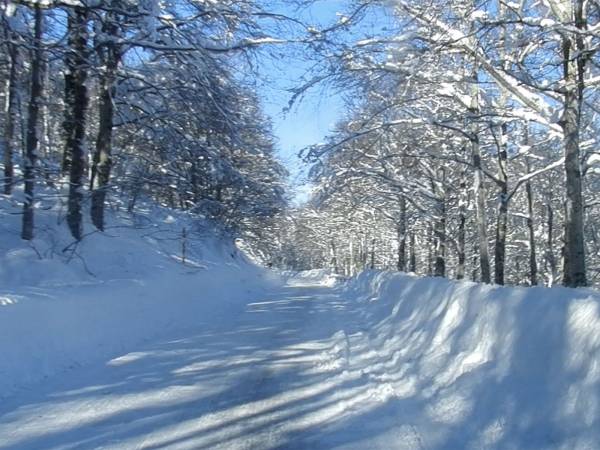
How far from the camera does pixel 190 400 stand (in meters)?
6.93

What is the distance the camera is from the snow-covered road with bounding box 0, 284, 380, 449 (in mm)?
5570

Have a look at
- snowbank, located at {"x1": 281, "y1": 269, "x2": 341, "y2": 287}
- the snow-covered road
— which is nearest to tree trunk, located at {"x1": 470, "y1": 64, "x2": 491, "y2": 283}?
the snow-covered road

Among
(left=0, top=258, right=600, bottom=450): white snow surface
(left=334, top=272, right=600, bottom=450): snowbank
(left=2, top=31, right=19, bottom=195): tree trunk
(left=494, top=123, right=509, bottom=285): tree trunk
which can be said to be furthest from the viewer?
(left=494, top=123, right=509, bottom=285): tree trunk

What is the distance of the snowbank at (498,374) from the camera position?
485cm

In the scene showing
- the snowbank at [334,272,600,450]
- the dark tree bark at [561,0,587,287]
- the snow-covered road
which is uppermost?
the dark tree bark at [561,0,587,287]

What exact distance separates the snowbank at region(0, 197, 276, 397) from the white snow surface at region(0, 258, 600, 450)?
38 centimetres

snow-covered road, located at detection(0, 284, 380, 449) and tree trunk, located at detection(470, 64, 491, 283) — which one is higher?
tree trunk, located at detection(470, 64, 491, 283)

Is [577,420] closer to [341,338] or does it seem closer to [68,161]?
[341,338]

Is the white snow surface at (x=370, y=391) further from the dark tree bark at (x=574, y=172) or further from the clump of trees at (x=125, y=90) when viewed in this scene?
the clump of trees at (x=125, y=90)

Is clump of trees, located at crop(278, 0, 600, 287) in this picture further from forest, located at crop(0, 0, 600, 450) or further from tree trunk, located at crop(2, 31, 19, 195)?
tree trunk, located at crop(2, 31, 19, 195)

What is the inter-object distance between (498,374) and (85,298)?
6.94 metres

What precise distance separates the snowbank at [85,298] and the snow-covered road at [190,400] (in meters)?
0.44

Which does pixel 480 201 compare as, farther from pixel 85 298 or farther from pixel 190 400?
pixel 190 400

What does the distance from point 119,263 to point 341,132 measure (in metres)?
7.12
